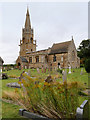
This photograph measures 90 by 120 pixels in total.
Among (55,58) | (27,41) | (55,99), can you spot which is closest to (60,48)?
(55,58)

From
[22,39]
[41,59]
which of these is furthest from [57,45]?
[22,39]

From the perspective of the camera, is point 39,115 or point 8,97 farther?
point 8,97

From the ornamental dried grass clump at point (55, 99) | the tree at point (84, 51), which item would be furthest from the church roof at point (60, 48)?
the ornamental dried grass clump at point (55, 99)

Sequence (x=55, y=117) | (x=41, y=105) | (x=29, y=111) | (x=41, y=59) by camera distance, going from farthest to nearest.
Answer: (x=41, y=59) → (x=29, y=111) → (x=41, y=105) → (x=55, y=117)

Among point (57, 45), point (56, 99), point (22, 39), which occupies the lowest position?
point (56, 99)

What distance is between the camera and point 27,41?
46344 mm

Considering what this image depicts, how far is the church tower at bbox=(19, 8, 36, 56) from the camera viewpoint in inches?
1799

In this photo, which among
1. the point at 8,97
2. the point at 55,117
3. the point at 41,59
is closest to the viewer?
the point at 55,117

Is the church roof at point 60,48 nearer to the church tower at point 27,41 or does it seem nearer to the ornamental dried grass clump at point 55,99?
the church tower at point 27,41

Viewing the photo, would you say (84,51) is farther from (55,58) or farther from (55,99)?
(55,99)

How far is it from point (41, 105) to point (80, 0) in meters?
6.06

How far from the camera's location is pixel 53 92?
8.80 ft

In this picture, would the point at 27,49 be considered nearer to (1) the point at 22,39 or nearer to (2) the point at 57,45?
(1) the point at 22,39

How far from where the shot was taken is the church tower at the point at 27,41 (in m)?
45.7
